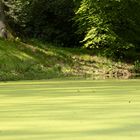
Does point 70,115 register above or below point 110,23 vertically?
below

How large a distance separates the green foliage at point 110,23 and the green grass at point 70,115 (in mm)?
9894

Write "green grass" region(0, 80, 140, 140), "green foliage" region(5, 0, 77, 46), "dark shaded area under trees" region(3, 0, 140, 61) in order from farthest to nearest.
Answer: "green foliage" region(5, 0, 77, 46), "dark shaded area under trees" region(3, 0, 140, 61), "green grass" region(0, 80, 140, 140)

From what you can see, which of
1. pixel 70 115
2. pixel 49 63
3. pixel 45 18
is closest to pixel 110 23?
pixel 49 63

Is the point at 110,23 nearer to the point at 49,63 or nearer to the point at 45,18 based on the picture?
the point at 49,63

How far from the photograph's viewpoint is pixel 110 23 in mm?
21906

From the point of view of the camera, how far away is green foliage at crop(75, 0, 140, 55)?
21.4m

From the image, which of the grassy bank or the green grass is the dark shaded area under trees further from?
the green grass

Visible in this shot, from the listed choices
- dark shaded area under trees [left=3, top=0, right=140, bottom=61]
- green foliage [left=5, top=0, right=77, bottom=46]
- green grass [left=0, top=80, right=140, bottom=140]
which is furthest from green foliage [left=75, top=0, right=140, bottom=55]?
green grass [left=0, top=80, right=140, bottom=140]

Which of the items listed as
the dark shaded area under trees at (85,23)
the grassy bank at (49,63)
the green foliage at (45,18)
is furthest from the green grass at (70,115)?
the green foliage at (45,18)

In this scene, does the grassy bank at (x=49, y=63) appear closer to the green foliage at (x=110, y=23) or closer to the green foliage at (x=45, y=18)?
the green foliage at (x=110, y=23)

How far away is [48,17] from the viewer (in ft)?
84.9

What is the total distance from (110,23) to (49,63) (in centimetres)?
355

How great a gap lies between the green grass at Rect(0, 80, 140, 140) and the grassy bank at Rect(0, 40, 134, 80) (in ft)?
22.5

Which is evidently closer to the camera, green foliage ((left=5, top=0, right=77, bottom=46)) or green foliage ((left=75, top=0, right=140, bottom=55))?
green foliage ((left=75, top=0, right=140, bottom=55))
